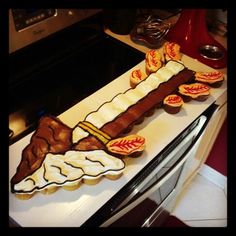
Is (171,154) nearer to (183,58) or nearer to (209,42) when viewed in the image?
(183,58)

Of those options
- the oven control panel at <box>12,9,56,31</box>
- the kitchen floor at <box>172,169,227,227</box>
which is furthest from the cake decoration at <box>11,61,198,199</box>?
the kitchen floor at <box>172,169,227,227</box>

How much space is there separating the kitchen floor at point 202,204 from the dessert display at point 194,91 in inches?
29.9

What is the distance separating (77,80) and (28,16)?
192 millimetres

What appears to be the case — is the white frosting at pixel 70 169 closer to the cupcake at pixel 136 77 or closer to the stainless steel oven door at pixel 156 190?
the stainless steel oven door at pixel 156 190

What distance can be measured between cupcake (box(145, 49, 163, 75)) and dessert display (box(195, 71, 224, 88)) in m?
0.10

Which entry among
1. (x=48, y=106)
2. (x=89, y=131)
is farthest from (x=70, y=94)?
(x=89, y=131)

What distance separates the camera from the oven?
71cm

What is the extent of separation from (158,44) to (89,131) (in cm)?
41

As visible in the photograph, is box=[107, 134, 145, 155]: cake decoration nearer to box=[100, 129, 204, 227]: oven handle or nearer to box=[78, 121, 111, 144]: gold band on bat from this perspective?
box=[78, 121, 111, 144]: gold band on bat

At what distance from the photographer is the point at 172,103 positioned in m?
0.76

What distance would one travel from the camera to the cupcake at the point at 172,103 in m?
0.76

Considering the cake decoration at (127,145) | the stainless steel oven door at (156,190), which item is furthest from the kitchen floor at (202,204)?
the cake decoration at (127,145)

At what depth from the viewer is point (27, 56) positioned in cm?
82

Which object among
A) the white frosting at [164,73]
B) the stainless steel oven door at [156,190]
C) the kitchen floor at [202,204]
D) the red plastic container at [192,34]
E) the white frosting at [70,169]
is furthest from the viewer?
the kitchen floor at [202,204]
